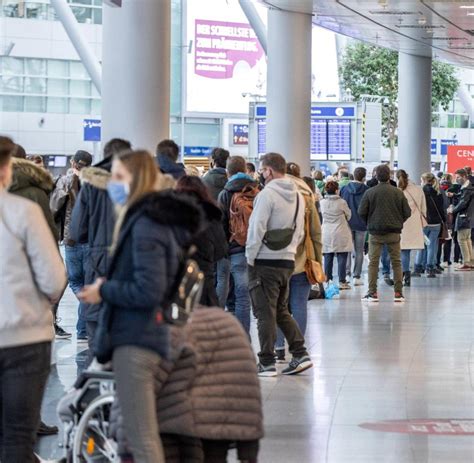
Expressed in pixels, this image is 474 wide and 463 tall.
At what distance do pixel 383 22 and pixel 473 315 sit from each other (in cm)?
1141

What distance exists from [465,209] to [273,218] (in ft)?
48.8

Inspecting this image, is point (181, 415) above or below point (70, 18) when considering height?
below

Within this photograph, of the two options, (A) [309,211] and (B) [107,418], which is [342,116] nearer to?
(A) [309,211]

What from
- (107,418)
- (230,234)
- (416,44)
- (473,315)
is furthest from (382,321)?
(416,44)

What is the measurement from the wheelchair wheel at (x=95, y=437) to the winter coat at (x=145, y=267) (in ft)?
1.92

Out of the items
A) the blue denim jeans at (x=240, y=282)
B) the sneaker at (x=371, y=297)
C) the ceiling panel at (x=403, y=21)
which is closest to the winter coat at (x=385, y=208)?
the sneaker at (x=371, y=297)

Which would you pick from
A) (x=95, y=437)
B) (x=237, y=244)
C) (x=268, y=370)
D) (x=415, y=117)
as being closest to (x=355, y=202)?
(x=237, y=244)

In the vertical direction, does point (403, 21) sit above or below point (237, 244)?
above

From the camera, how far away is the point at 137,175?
5562mm

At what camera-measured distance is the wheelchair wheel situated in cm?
605

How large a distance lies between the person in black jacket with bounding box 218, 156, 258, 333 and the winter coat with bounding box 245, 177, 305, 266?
43.7 inches

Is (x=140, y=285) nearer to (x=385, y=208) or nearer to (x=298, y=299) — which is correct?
(x=298, y=299)

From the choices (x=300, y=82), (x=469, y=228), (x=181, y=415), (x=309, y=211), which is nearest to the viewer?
(x=181, y=415)

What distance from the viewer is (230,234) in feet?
38.8
